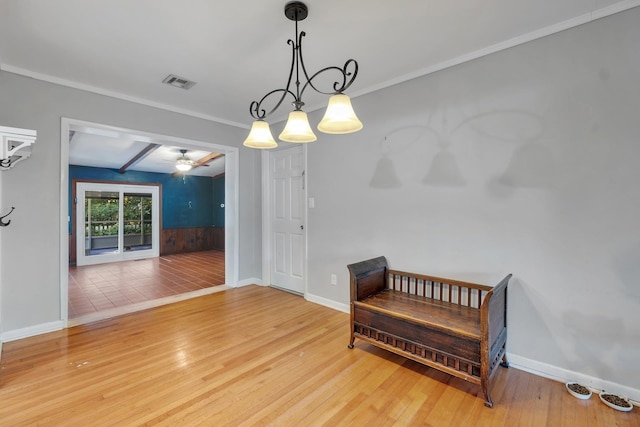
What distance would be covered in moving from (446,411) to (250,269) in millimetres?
3307

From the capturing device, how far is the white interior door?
383 centimetres

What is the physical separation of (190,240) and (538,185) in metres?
8.13

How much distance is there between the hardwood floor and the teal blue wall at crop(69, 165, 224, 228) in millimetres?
5232

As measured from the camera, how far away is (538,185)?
6.75 feet

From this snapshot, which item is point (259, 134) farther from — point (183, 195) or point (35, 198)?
point (183, 195)

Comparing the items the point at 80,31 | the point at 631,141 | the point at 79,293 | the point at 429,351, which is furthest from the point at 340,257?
the point at 79,293

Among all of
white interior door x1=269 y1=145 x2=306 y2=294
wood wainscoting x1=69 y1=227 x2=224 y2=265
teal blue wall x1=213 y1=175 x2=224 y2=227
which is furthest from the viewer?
teal blue wall x1=213 y1=175 x2=224 y2=227

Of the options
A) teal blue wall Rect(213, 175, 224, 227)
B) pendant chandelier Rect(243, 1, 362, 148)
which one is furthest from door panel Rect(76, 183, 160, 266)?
pendant chandelier Rect(243, 1, 362, 148)

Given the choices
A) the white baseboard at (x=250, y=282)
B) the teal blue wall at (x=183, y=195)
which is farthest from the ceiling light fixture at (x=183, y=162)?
the white baseboard at (x=250, y=282)

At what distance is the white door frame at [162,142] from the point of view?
9.25 ft

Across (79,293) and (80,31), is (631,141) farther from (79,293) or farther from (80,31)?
(79,293)

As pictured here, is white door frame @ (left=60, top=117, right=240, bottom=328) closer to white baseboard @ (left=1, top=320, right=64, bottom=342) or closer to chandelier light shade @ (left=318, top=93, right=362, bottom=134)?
white baseboard @ (left=1, top=320, right=64, bottom=342)

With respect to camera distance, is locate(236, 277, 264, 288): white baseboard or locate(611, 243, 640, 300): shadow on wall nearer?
locate(611, 243, 640, 300): shadow on wall

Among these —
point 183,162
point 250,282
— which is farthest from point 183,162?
point 250,282
